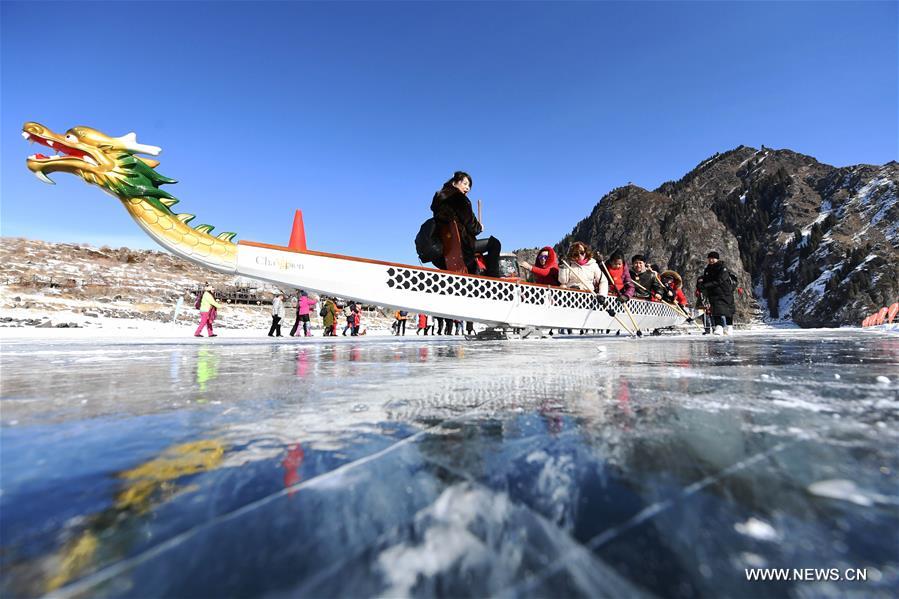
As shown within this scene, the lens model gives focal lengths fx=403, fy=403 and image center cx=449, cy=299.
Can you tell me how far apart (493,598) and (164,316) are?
17872 mm

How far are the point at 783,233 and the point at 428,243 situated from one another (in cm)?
7428

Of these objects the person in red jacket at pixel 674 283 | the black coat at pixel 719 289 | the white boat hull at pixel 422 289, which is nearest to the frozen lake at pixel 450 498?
the white boat hull at pixel 422 289

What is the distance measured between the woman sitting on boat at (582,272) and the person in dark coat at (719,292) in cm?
232

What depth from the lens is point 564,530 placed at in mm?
468

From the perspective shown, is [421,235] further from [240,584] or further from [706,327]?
[706,327]

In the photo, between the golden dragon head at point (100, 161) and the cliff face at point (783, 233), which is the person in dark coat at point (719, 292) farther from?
the cliff face at point (783, 233)

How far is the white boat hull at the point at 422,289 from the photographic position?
4816 mm

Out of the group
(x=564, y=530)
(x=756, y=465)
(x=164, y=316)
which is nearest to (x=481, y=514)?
(x=564, y=530)

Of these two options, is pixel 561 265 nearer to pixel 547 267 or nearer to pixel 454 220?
pixel 547 267

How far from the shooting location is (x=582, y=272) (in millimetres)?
7930

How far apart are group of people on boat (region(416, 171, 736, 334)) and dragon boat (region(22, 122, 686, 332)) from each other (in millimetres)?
717

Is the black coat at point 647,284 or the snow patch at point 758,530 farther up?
the black coat at point 647,284

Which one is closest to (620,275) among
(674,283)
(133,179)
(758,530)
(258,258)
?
(674,283)

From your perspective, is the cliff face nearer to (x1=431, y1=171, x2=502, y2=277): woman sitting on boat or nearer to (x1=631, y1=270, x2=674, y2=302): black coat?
(x1=631, y1=270, x2=674, y2=302): black coat
